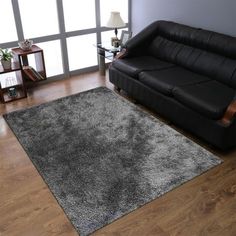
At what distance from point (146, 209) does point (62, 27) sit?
3057 mm

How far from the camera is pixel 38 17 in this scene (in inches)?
161

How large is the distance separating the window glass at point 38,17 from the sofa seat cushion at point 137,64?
1127mm

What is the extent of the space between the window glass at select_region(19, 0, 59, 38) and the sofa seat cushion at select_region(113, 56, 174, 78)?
1127 mm

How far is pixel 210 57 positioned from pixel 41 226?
2610 millimetres

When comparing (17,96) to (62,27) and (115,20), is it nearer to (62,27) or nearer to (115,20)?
(62,27)

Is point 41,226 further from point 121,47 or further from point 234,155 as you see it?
point 121,47

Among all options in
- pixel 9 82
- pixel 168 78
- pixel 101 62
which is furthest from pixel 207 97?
pixel 9 82

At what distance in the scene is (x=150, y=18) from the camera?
459 cm

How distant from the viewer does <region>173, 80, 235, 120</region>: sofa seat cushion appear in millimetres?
2732

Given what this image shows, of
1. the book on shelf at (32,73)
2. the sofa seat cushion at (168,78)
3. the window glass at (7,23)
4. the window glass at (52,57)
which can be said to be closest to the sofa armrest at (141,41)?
the sofa seat cushion at (168,78)

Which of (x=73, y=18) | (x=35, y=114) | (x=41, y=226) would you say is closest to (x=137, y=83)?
(x=35, y=114)

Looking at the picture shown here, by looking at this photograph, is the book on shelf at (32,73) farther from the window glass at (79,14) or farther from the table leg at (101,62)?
the table leg at (101,62)

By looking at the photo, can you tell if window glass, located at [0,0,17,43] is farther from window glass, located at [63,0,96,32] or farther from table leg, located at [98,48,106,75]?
table leg, located at [98,48,106,75]

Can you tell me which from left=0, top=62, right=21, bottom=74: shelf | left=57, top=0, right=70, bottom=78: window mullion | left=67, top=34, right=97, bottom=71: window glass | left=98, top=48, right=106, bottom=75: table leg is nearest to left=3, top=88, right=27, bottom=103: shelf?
left=0, top=62, right=21, bottom=74: shelf
